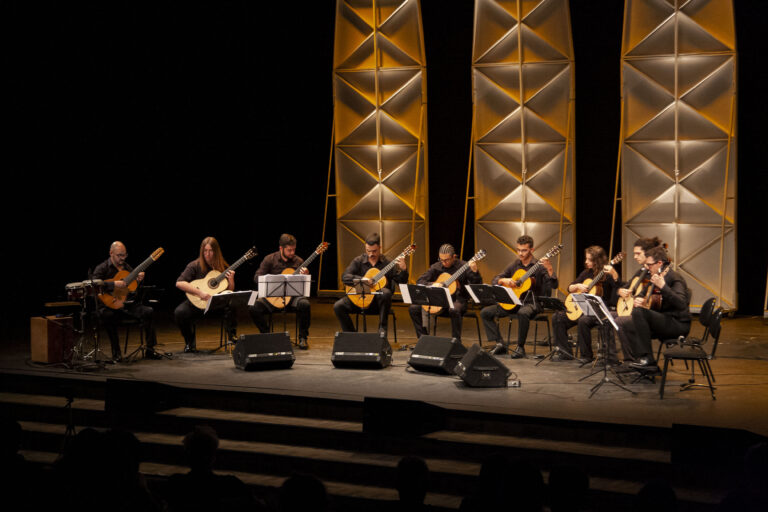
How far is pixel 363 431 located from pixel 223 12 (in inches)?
382

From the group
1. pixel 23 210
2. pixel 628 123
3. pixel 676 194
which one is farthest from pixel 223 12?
pixel 676 194

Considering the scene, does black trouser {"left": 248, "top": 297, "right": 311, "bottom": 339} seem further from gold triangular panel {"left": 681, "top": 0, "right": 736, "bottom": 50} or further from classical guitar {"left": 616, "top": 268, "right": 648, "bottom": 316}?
gold triangular panel {"left": 681, "top": 0, "right": 736, "bottom": 50}

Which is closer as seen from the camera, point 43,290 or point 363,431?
point 363,431

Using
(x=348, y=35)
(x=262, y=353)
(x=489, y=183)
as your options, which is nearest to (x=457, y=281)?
(x=262, y=353)

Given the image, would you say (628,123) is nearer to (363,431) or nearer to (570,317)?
(570,317)

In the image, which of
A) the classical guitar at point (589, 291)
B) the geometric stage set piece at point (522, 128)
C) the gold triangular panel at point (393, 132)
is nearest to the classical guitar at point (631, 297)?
the classical guitar at point (589, 291)

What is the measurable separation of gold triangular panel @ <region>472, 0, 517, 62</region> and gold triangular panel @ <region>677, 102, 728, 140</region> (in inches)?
118

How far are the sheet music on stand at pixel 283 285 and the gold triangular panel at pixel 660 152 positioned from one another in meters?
6.03

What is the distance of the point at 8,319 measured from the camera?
11.3 m

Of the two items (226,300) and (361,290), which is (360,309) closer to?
(361,290)

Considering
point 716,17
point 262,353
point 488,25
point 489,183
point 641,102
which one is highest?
point 488,25

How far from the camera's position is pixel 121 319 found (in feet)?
28.1

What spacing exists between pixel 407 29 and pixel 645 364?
26.1 feet

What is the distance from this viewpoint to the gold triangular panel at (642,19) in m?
11.8
